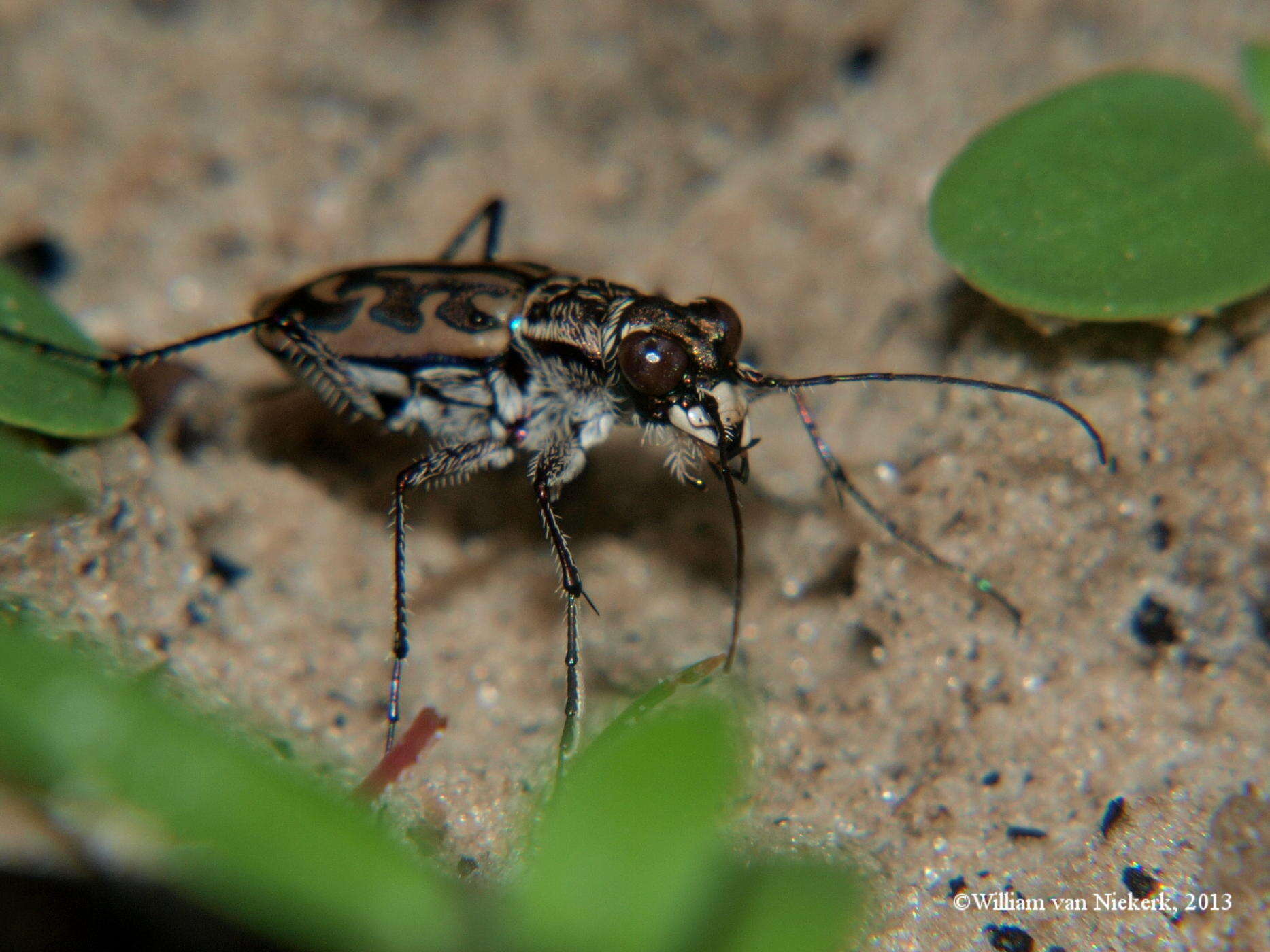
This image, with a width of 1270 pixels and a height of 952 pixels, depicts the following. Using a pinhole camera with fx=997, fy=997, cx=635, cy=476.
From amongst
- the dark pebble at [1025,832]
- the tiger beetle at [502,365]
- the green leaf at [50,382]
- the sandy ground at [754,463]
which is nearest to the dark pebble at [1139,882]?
the sandy ground at [754,463]

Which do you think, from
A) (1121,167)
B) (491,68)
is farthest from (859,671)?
(491,68)

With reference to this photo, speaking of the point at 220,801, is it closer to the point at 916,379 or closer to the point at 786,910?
the point at 786,910

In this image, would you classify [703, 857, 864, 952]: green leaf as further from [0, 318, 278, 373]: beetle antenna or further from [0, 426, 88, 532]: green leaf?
[0, 318, 278, 373]: beetle antenna

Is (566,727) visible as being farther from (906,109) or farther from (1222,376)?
(906,109)

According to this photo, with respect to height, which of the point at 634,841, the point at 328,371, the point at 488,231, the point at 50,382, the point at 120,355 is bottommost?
the point at 634,841

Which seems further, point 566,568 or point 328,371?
point 328,371

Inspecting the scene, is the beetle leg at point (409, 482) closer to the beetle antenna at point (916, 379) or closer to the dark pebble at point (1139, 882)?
the beetle antenna at point (916, 379)

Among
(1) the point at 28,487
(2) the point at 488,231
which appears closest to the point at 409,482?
(1) the point at 28,487

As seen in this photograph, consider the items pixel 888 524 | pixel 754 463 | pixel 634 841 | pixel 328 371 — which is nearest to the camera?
pixel 634 841
